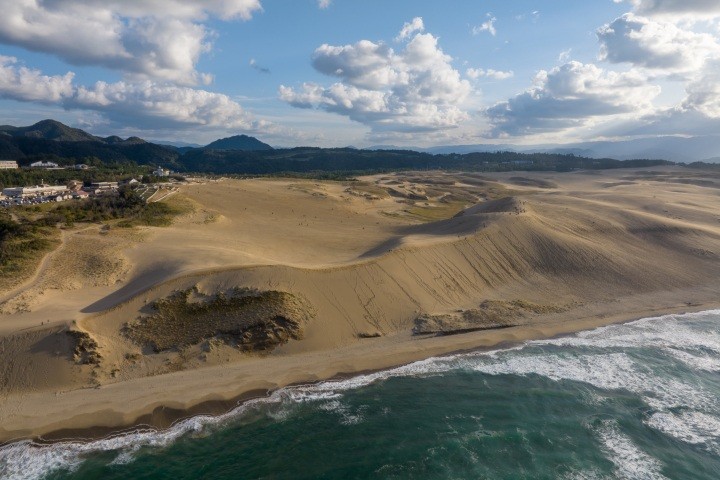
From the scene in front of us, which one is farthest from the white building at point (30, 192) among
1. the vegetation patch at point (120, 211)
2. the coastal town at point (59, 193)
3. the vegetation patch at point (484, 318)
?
the vegetation patch at point (484, 318)

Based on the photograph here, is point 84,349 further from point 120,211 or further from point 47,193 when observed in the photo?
point 47,193

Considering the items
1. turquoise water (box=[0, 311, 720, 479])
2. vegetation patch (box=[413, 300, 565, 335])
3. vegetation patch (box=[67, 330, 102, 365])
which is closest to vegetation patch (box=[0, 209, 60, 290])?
vegetation patch (box=[67, 330, 102, 365])

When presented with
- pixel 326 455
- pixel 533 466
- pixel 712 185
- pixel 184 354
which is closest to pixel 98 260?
pixel 184 354

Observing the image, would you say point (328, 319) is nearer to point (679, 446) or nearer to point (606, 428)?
point (606, 428)

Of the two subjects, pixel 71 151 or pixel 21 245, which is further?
pixel 71 151

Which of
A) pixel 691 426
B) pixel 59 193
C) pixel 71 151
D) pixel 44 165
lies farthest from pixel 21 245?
pixel 71 151

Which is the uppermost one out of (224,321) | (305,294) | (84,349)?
(305,294)
